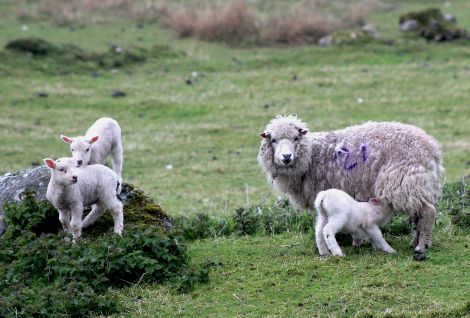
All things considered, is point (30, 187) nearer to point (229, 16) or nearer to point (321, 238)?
point (321, 238)

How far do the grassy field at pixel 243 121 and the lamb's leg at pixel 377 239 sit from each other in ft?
0.60

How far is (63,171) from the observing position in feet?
28.3

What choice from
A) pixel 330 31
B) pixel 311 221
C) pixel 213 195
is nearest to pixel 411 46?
pixel 330 31

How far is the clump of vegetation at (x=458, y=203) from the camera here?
9.75 m

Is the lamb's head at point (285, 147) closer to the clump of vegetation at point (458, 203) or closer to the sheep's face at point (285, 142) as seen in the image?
the sheep's face at point (285, 142)

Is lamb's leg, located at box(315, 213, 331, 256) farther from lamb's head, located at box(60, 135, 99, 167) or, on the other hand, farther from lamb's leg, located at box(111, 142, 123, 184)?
lamb's leg, located at box(111, 142, 123, 184)

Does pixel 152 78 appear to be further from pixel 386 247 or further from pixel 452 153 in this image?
pixel 386 247

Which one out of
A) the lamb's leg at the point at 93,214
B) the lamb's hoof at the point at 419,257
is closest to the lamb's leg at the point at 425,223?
the lamb's hoof at the point at 419,257

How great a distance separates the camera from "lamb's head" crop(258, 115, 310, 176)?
970 centimetres

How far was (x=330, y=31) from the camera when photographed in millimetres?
29266

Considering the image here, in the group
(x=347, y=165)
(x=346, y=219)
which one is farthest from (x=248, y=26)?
(x=346, y=219)

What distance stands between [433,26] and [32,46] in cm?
1341

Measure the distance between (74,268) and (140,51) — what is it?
64.5 ft

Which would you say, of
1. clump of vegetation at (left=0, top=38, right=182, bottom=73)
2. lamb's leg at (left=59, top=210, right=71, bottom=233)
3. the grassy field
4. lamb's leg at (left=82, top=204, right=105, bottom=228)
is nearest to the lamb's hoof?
the grassy field
